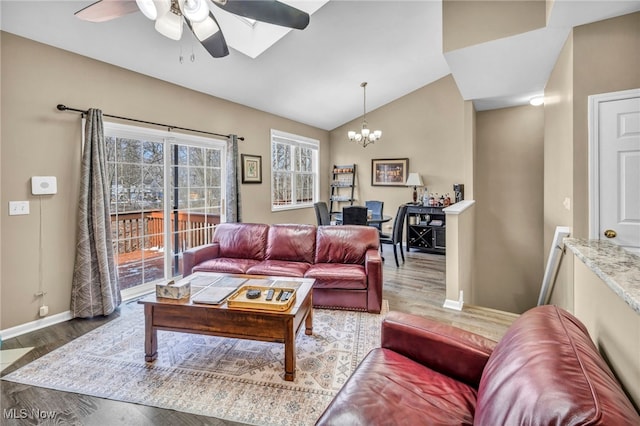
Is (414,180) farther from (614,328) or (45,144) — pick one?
(45,144)

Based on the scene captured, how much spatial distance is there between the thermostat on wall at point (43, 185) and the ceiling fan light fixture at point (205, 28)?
80.5 inches

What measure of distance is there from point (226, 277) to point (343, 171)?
5288mm

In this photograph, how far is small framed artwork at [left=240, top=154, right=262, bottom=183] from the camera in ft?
17.3

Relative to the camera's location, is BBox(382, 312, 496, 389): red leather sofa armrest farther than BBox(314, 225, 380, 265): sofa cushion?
No

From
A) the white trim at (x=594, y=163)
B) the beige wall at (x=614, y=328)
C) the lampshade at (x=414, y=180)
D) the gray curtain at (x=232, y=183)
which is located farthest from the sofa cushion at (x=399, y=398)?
the lampshade at (x=414, y=180)

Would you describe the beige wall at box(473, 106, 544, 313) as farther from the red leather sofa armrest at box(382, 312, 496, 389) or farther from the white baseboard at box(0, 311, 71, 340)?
the white baseboard at box(0, 311, 71, 340)

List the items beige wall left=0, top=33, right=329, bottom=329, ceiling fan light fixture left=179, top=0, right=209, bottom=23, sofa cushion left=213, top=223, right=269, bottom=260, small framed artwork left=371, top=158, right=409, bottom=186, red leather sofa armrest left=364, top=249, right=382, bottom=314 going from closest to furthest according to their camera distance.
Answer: ceiling fan light fixture left=179, top=0, right=209, bottom=23 < beige wall left=0, top=33, right=329, bottom=329 < red leather sofa armrest left=364, top=249, right=382, bottom=314 < sofa cushion left=213, top=223, right=269, bottom=260 < small framed artwork left=371, top=158, right=409, bottom=186

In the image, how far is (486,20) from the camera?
3148 mm

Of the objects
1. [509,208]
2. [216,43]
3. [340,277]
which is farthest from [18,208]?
[509,208]

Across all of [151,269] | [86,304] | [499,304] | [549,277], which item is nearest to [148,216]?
[151,269]

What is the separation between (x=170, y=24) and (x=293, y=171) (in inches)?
184

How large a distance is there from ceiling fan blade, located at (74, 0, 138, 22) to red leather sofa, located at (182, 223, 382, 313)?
90.5 inches

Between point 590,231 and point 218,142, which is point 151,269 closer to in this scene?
point 218,142

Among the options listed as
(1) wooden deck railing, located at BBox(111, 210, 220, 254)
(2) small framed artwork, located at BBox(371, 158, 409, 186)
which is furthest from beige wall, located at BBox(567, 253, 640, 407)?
(2) small framed artwork, located at BBox(371, 158, 409, 186)
